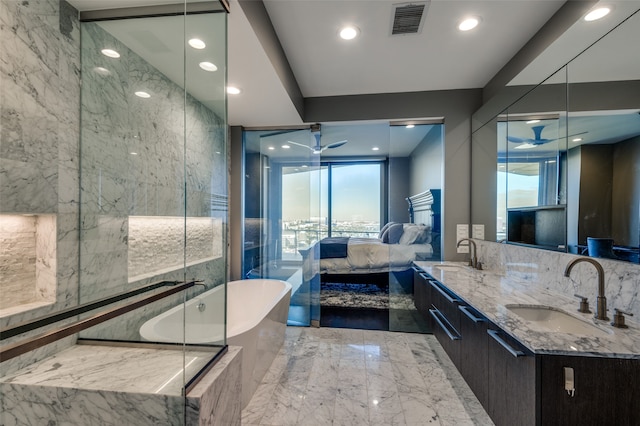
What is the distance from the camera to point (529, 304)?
1670mm

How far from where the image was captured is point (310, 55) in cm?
246

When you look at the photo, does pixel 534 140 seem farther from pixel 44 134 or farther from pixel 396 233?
pixel 44 134

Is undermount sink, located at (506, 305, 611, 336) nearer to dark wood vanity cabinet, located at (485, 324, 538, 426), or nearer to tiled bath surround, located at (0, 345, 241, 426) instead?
dark wood vanity cabinet, located at (485, 324, 538, 426)

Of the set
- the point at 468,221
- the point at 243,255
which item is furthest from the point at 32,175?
the point at 468,221

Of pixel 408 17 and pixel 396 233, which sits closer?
pixel 408 17

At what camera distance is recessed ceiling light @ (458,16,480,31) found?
2.00 metres

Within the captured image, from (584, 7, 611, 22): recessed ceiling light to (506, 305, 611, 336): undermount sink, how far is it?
1652mm

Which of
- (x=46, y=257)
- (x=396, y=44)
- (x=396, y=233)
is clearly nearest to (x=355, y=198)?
(x=396, y=233)

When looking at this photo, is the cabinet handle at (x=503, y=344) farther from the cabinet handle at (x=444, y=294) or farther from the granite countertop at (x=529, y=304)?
the cabinet handle at (x=444, y=294)

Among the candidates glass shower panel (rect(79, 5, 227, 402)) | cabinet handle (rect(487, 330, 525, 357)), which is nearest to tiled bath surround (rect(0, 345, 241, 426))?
glass shower panel (rect(79, 5, 227, 402))

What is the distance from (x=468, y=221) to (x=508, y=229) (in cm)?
62

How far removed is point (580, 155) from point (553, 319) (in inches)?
39.4

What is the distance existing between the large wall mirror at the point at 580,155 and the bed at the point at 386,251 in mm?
880

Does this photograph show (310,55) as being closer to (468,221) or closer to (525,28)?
(525,28)
